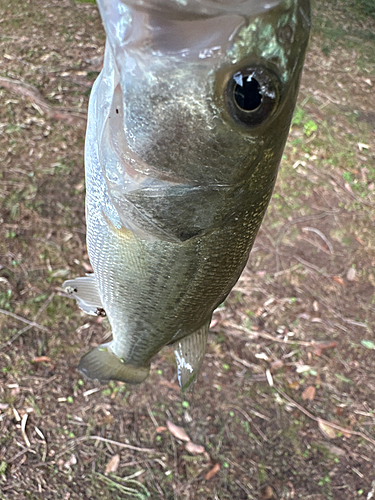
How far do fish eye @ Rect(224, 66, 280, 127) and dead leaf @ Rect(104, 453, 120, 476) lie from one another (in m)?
2.00

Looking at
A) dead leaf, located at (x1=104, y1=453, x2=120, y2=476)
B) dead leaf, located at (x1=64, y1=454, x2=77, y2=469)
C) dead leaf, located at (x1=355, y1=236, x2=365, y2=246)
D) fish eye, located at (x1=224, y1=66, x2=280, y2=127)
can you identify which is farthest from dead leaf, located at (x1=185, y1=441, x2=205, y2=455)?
fish eye, located at (x1=224, y1=66, x2=280, y2=127)

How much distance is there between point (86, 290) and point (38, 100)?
2.24 metres

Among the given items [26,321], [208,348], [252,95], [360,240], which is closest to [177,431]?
[208,348]

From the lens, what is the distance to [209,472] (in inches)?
86.7

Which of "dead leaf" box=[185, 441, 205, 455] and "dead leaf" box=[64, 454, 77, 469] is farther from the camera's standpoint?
"dead leaf" box=[185, 441, 205, 455]

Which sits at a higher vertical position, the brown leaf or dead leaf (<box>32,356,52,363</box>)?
dead leaf (<box>32,356,52,363</box>)

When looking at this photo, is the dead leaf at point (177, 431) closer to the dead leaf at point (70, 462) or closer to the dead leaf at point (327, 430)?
the dead leaf at point (70, 462)

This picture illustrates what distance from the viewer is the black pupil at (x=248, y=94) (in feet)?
1.96

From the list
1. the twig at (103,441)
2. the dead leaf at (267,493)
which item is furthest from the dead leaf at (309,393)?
the twig at (103,441)

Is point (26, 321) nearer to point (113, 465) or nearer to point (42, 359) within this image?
point (42, 359)

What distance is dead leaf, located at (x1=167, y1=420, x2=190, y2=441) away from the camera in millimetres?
2244

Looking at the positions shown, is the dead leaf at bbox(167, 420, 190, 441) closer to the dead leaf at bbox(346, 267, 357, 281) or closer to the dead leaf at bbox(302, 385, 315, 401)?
the dead leaf at bbox(302, 385, 315, 401)

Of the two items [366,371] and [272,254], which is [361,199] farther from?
[366,371]

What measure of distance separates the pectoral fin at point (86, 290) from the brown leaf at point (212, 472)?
4.33ft
